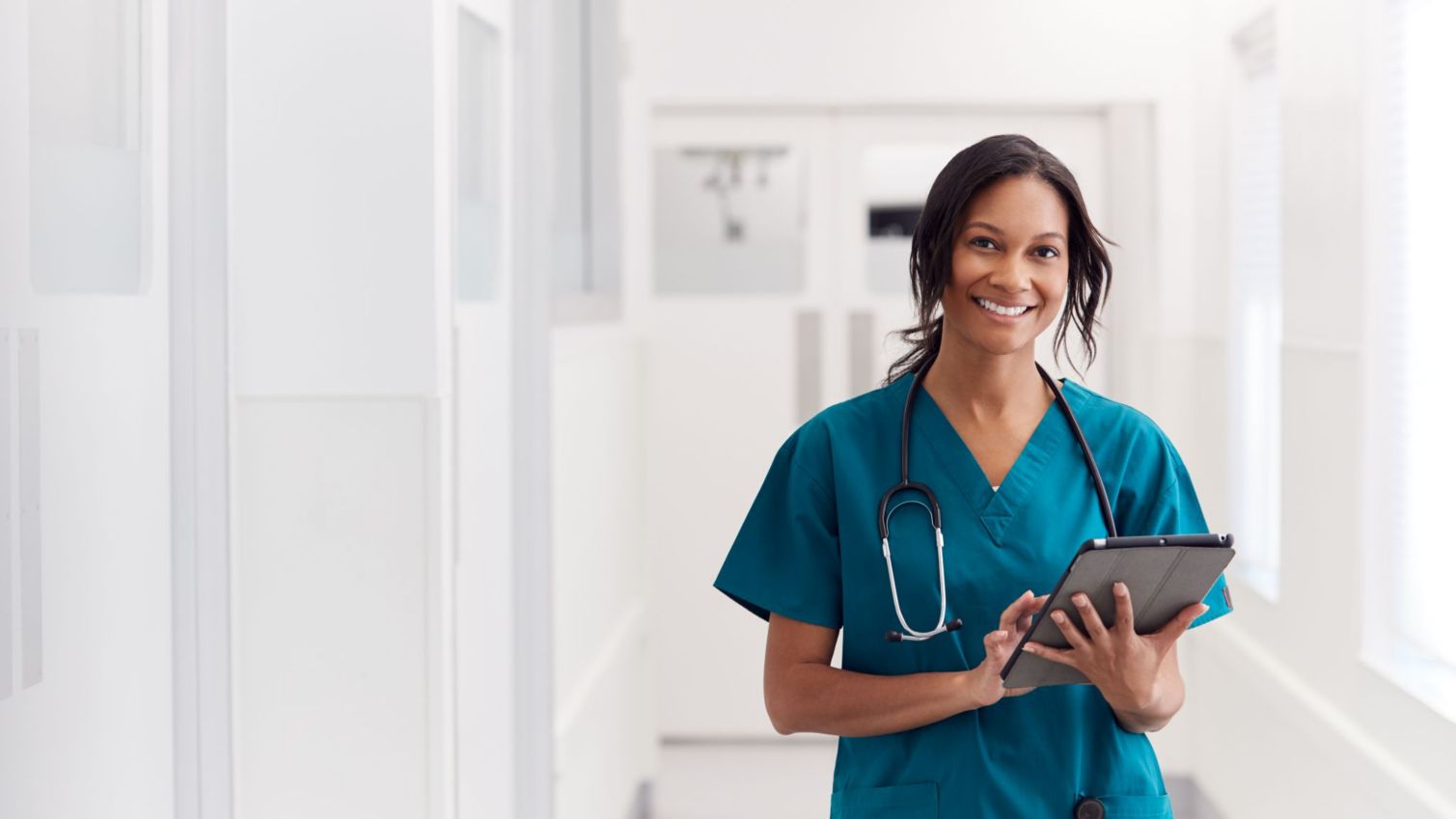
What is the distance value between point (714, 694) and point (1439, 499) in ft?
8.11

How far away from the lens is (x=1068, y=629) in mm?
1200

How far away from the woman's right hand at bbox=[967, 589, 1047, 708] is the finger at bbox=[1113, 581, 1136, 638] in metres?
0.06

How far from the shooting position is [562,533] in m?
2.71

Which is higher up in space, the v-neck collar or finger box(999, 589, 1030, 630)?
the v-neck collar

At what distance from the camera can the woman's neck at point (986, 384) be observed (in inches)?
54.3

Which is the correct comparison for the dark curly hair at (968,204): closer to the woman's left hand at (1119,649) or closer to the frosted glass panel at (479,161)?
the woman's left hand at (1119,649)

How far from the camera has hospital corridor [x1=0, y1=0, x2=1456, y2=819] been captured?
4.35 feet

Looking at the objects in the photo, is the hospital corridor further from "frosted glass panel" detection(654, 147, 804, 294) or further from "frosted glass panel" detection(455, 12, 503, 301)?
"frosted glass panel" detection(654, 147, 804, 294)

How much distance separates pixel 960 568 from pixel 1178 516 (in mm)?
209

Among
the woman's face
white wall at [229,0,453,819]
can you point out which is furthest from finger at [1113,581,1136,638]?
white wall at [229,0,453,819]

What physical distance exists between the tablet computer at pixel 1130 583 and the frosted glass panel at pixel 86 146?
0.92m

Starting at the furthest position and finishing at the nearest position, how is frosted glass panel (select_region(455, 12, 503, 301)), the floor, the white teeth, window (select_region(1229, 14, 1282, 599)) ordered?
the floor, window (select_region(1229, 14, 1282, 599)), frosted glass panel (select_region(455, 12, 503, 301)), the white teeth

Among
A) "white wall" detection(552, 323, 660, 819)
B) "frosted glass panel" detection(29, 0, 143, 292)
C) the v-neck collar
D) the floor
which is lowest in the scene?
the floor

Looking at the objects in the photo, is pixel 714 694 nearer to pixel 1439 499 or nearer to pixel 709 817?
pixel 709 817
